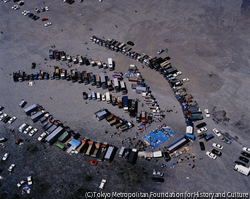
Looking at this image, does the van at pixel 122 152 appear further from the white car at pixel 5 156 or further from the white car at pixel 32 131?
the white car at pixel 5 156

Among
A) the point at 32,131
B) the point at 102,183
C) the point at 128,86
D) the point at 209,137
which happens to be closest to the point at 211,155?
the point at 209,137

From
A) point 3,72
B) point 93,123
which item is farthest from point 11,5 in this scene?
point 93,123

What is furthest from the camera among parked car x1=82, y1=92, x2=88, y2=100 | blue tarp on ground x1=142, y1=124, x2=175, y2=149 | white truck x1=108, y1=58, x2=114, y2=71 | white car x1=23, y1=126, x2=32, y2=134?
white truck x1=108, y1=58, x2=114, y2=71

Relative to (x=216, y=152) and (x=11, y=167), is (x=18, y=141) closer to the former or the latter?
(x=11, y=167)

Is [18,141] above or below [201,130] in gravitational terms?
below

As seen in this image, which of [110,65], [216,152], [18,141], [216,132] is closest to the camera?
[216,152]

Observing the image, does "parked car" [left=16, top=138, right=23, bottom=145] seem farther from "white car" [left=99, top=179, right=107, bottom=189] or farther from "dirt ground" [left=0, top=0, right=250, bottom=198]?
"white car" [left=99, top=179, right=107, bottom=189]

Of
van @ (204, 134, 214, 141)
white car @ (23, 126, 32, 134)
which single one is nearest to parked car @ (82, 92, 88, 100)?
white car @ (23, 126, 32, 134)
